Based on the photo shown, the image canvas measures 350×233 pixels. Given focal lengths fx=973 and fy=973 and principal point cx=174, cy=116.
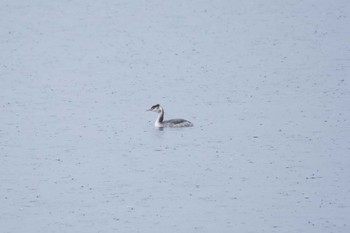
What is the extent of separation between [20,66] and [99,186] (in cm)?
2452

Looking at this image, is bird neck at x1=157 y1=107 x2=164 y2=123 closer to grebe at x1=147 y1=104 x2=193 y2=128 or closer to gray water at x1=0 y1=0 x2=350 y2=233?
grebe at x1=147 y1=104 x2=193 y2=128

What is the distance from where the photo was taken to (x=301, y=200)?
98.3 feet

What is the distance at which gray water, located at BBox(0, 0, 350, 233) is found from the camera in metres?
29.1

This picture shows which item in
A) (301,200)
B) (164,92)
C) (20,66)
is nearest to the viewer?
(301,200)

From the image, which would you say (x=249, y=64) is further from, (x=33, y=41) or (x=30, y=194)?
(x=30, y=194)

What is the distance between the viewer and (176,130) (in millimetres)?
40844

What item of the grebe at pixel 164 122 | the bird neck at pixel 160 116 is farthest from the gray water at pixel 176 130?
the bird neck at pixel 160 116

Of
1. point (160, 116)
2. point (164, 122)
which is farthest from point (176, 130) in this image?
point (160, 116)

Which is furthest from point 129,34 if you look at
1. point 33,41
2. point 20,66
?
point 20,66

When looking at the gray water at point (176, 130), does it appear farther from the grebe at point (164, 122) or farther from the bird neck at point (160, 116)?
the bird neck at point (160, 116)

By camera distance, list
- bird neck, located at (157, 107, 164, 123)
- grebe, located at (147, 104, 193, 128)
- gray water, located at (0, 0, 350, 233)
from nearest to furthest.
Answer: gray water, located at (0, 0, 350, 233) < grebe, located at (147, 104, 193, 128) < bird neck, located at (157, 107, 164, 123)

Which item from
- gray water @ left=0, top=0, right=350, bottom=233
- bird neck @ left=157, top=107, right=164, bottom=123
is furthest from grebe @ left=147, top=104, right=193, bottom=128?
gray water @ left=0, top=0, right=350, bottom=233

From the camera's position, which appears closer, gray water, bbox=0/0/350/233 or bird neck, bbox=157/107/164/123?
gray water, bbox=0/0/350/233

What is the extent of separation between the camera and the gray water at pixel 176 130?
2914 centimetres
